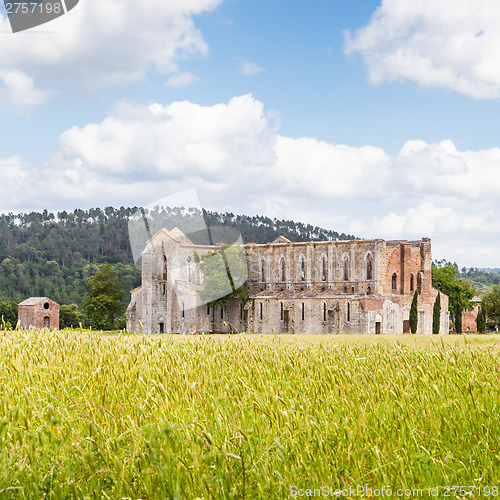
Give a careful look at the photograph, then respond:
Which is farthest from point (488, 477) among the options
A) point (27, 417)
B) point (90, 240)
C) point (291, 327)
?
point (90, 240)

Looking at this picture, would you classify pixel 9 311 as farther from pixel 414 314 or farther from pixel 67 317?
pixel 414 314

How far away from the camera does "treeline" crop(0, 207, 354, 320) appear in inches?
3024

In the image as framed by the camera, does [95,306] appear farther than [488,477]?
Yes

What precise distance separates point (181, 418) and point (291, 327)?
4404cm

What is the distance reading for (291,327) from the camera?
161ft

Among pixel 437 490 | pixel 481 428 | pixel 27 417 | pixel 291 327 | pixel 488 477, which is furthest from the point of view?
pixel 291 327

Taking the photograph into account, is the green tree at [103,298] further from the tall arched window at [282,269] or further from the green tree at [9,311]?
the tall arched window at [282,269]

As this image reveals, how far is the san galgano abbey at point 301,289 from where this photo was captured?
156 ft

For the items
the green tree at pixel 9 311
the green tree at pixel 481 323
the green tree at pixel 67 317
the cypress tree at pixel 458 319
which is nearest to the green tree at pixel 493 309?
the cypress tree at pixel 458 319

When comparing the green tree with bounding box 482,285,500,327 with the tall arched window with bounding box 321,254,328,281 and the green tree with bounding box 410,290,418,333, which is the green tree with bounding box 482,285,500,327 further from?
the tall arched window with bounding box 321,254,328,281

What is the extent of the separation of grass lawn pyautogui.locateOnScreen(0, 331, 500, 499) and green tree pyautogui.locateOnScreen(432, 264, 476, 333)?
53.8m

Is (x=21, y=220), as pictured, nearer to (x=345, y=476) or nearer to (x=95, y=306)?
(x=95, y=306)

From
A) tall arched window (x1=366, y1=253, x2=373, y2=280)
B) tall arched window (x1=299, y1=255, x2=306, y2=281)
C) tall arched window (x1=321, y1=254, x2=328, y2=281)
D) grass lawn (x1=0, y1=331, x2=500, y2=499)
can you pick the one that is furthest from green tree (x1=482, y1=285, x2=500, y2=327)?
grass lawn (x1=0, y1=331, x2=500, y2=499)

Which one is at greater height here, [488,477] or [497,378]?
[497,378]
